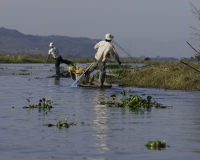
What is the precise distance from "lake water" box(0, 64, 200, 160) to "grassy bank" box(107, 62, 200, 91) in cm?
445

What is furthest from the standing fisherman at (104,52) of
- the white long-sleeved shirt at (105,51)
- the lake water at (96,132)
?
the lake water at (96,132)

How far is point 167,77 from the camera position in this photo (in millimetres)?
24078

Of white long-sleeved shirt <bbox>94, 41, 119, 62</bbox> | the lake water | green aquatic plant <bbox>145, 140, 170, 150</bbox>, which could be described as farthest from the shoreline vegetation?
green aquatic plant <bbox>145, 140, 170, 150</bbox>

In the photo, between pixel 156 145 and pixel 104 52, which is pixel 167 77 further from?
pixel 156 145

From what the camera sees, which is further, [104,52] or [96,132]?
[104,52]

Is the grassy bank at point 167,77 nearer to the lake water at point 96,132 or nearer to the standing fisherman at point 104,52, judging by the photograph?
the standing fisherman at point 104,52

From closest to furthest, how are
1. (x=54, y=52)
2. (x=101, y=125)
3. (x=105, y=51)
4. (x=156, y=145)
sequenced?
(x=156, y=145)
(x=101, y=125)
(x=105, y=51)
(x=54, y=52)

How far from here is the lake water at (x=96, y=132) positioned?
31.1 ft

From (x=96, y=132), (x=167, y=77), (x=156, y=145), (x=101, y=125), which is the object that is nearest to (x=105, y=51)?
(x=167, y=77)

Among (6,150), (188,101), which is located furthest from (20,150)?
(188,101)

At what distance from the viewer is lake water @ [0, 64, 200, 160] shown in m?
9.49

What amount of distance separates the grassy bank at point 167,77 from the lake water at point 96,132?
445cm

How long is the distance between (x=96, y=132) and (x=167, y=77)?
12762 mm

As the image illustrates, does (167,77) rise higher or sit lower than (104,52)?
lower
